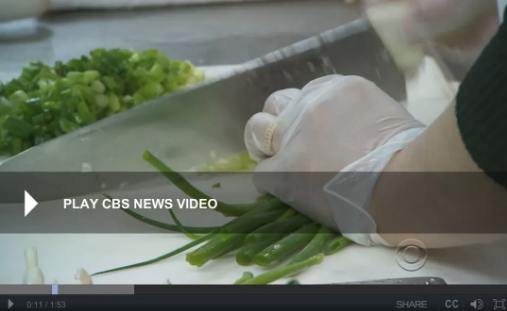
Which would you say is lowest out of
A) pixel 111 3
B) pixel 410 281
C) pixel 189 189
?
pixel 410 281

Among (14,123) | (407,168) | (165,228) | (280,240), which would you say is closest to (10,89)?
(14,123)

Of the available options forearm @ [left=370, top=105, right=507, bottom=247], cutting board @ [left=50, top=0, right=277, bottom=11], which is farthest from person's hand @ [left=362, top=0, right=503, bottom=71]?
cutting board @ [left=50, top=0, right=277, bottom=11]

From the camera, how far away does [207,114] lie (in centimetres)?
65

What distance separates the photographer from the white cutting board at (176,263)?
48cm

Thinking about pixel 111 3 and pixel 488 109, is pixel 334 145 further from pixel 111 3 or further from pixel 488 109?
pixel 111 3

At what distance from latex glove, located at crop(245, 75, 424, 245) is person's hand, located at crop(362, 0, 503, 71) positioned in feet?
0.39

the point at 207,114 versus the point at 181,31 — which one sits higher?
the point at 181,31

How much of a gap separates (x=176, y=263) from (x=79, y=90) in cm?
34

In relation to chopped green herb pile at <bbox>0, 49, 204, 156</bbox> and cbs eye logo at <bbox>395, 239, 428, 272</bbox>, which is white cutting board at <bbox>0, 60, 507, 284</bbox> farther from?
chopped green herb pile at <bbox>0, 49, 204, 156</bbox>

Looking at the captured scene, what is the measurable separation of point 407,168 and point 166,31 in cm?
58

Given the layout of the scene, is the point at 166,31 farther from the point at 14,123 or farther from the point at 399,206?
the point at 399,206

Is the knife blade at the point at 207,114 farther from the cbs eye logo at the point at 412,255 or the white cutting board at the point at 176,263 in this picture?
the cbs eye logo at the point at 412,255

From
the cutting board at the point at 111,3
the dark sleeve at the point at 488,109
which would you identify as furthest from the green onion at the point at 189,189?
the cutting board at the point at 111,3

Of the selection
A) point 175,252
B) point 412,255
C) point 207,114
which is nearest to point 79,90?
point 207,114
